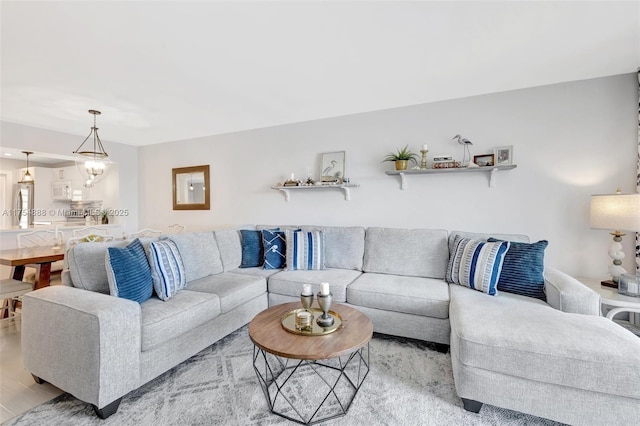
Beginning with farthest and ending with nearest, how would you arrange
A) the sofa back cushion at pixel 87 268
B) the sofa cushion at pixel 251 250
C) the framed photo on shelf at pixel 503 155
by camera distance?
the sofa cushion at pixel 251 250 < the framed photo on shelf at pixel 503 155 < the sofa back cushion at pixel 87 268

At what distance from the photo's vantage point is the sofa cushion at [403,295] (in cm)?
222

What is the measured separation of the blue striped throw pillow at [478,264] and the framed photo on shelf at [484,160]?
2.76 feet

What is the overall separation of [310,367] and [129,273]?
1.46 metres

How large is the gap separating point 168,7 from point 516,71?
2.72 meters

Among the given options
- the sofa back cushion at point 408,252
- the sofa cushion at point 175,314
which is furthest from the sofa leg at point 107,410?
the sofa back cushion at point 408,252

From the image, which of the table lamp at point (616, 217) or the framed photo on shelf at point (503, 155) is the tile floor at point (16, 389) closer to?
the framed photo on shelf at point (503, 155)

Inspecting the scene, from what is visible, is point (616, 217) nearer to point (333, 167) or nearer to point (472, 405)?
point (472, 405)

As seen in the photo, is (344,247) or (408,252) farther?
(344,247)

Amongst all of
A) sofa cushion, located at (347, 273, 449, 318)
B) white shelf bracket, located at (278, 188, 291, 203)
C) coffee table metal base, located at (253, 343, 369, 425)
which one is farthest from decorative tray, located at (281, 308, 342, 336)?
white shelf bracket, located at (278, 188, 291, 203)

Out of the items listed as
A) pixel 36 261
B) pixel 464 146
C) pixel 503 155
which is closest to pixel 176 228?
pixel 36 261

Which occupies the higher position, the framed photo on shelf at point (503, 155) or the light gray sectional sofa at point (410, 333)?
the framed photo on shelf at point (503, 155)

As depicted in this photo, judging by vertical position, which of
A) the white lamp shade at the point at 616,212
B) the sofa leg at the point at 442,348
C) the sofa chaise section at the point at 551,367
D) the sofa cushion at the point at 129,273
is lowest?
the sofa leg at the point at 442,348

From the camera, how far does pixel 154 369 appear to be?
178 centimetres

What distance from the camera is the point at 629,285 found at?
2031 millimetres
